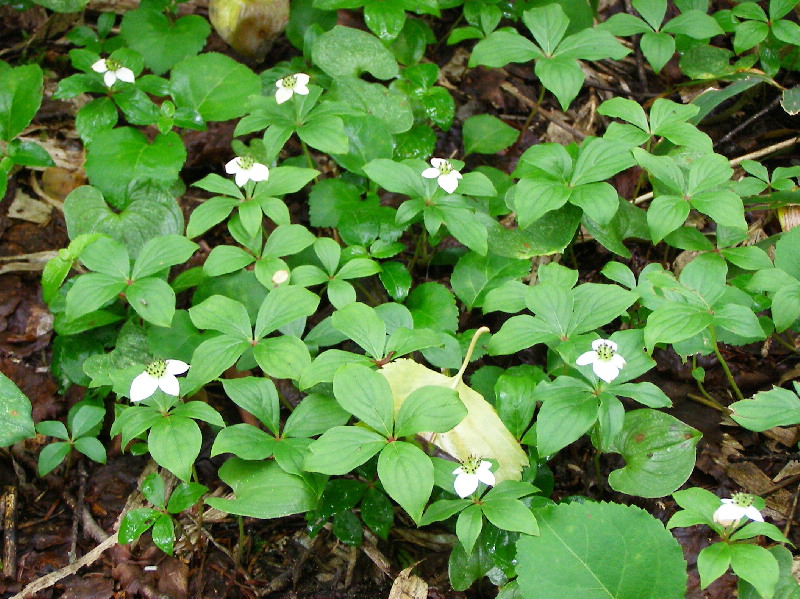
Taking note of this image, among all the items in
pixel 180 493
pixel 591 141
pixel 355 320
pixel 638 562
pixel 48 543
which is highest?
pixel 591 141

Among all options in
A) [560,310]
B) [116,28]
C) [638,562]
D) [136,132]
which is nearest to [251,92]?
[136,132]

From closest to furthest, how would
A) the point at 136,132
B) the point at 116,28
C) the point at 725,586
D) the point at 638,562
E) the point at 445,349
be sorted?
the point at 638,562, the point at 725,586, the point at 445,349, the point at 136,132, the point at 116,28

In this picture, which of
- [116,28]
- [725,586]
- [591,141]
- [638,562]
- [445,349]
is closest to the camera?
[638,562]

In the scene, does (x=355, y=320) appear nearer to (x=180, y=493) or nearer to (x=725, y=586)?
(x=180, y=493)

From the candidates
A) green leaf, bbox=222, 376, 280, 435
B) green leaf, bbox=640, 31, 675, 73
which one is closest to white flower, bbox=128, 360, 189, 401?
green leaf, bbox=222, 376, 280, 435

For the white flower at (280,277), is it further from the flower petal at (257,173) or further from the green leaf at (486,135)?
the green leaf at (486,135)

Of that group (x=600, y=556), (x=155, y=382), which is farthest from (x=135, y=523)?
(x=600, y=556)

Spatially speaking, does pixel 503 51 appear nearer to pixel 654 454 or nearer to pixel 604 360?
pixel 604 360

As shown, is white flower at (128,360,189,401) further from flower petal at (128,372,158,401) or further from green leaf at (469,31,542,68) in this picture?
green leaf at (469,31,542,68)

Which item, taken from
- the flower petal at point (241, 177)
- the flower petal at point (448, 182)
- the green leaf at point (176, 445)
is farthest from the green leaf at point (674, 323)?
the flower petal at point (241, 177)
